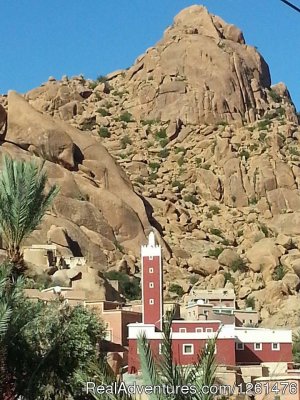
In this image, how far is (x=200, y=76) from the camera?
89875mm

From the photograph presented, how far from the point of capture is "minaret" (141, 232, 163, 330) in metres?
43.6

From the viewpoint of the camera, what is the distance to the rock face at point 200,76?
88.4 meters

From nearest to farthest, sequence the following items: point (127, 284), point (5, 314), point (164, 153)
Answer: point (5, 314)
point (127, 284)
point (164, 153)

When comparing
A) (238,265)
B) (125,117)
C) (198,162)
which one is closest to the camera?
(238,265)

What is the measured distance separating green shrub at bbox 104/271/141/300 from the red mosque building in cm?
799

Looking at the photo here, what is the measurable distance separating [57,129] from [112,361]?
32.2m

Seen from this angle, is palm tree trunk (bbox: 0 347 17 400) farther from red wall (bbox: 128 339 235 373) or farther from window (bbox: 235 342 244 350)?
window (bbox: 235 342 244 350)

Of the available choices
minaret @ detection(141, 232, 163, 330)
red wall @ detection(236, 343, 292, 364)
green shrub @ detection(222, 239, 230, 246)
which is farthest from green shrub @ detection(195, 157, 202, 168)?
red wall @ detection(236, 343, 292, 364)

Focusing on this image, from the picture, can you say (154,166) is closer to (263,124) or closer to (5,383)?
(263,124)

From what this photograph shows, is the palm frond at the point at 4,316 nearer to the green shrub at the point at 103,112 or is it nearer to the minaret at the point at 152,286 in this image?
the minaret at the point at 152,286

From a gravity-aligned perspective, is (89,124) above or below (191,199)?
above

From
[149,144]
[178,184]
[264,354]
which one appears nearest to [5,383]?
[264,354]

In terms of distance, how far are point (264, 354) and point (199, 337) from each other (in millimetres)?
4789

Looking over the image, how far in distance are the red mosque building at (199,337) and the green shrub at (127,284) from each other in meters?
7.99
